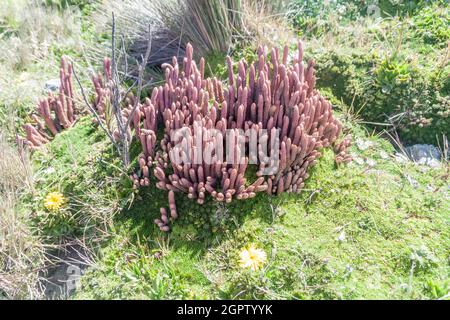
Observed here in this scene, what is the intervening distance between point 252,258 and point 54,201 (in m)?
1.89

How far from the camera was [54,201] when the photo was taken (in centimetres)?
374

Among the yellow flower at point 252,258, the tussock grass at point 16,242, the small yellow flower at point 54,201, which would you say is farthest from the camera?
Answer: the small yellow flower at point 54,201

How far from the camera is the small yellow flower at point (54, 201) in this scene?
3.71 metres

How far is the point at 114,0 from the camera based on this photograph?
5.85 m

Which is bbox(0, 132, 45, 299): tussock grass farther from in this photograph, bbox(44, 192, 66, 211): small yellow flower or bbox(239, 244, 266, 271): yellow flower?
bbox(239, 244, 266, 271): yellow flower

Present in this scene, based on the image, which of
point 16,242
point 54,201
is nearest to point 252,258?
point 54,201

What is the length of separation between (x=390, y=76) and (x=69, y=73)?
3.58 metres

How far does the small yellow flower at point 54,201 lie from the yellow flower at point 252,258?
1.76 meters

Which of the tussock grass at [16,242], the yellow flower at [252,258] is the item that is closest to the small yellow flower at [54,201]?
the tussock grass at [16,242]

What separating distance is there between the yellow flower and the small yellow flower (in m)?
1.76

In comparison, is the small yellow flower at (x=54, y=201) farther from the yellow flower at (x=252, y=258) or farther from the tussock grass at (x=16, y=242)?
the yellow flower at (x=252, y=258)

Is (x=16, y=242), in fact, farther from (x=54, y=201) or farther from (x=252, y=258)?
(x=252, y=258)

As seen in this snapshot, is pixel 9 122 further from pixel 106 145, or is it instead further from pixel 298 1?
pixel 298 1

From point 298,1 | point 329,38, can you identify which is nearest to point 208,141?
point 329,38
